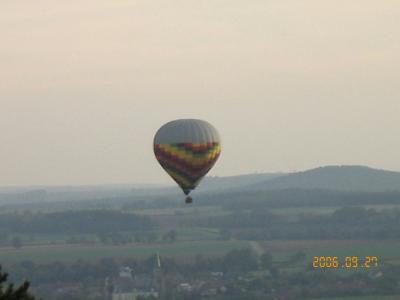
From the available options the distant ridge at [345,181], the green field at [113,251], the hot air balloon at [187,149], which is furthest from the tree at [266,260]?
the distant ridge at [345,181]

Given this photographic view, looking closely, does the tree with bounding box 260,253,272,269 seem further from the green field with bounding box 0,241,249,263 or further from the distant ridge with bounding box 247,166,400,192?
the distant ridge with bounding box 247,166,400,192

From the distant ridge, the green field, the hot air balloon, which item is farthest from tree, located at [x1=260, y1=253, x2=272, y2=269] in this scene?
the distant ridge

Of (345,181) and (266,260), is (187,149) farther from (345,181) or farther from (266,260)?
(345,181)

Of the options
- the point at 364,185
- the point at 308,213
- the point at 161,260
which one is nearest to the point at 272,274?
the point at 161,260

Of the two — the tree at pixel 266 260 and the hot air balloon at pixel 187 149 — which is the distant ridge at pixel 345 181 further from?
the hot air balloon at pixel 187 149

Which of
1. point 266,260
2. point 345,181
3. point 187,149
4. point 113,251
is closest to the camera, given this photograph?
point 187,149

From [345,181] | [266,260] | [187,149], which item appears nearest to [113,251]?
[266,260]
